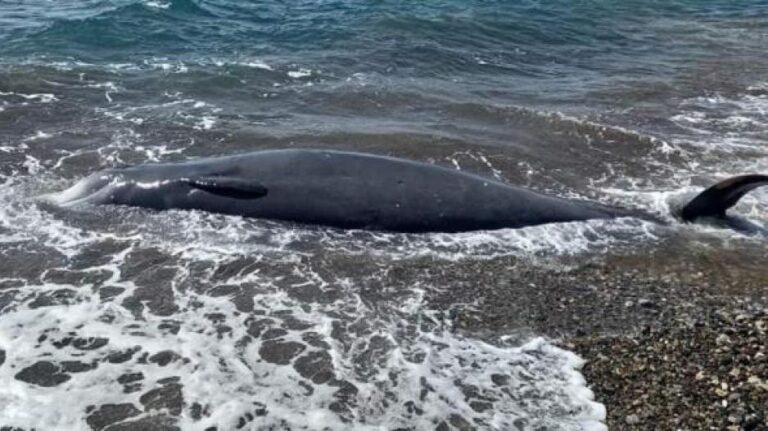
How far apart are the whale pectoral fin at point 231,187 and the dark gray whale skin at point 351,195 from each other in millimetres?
18

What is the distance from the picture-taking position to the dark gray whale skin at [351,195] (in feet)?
34.7

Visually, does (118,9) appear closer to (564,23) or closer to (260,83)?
(260,83)

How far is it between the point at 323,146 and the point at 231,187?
354 centimetres

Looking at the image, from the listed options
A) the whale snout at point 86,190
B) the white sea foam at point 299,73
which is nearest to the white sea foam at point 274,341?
the whale snout at point 86,190

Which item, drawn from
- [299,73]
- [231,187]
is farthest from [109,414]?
[299,73]

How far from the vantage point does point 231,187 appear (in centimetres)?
1089

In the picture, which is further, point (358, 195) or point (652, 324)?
point (358, 195)

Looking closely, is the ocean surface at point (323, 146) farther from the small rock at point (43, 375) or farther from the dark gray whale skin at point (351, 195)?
the dark gray whale skin at point (351, 195)

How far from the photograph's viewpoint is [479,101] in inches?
691

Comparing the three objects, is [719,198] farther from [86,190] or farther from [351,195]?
[86,190]

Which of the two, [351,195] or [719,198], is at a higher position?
[719,198]

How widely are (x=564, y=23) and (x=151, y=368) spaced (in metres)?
23.7

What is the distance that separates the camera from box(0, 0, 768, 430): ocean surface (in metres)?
7.19

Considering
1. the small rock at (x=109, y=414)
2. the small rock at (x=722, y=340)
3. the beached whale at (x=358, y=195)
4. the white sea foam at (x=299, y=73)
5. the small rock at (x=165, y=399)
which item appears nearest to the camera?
the small rock at (x=109, y=414)
